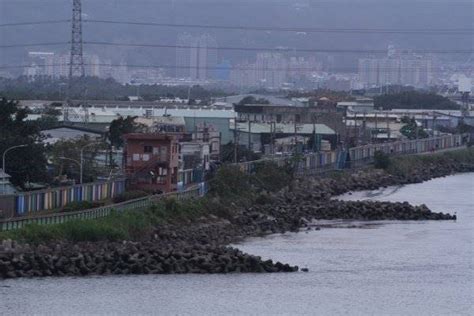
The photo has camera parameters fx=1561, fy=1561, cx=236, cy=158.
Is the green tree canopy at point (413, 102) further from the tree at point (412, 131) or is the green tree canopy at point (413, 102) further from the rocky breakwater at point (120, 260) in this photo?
the rocky breakwater at point (120, 260)

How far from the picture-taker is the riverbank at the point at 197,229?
34.9 ft

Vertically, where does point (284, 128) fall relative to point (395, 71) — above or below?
above

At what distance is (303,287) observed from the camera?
34.2 feet

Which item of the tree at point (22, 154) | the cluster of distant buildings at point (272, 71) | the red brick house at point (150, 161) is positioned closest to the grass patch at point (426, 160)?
the red brick house at point (150, 161)

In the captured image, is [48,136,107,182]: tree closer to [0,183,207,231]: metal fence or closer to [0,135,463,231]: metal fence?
[0,135,463,231]: metal fence

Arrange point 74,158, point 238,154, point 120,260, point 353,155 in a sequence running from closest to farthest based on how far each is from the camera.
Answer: point 120,260 < point 74,158 < point 238,154 < point 353,155

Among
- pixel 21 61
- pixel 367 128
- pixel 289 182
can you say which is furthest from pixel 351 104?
pixel 21 61

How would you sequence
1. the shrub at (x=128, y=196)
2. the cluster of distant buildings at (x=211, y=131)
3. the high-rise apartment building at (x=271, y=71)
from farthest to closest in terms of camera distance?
the high-rise apartment building at (x=271, y=71) → the cluster of distant buildings at (x=211, y=131) → the shrub at (x=128, y=196)

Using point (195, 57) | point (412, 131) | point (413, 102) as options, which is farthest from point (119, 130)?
point (195, 57)

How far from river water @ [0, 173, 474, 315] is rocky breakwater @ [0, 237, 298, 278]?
150 millimetres

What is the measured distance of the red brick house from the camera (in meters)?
15.1

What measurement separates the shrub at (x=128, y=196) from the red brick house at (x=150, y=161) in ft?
2.48

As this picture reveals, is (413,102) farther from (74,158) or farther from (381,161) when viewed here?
(74,158)

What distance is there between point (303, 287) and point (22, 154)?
14.3 feet
